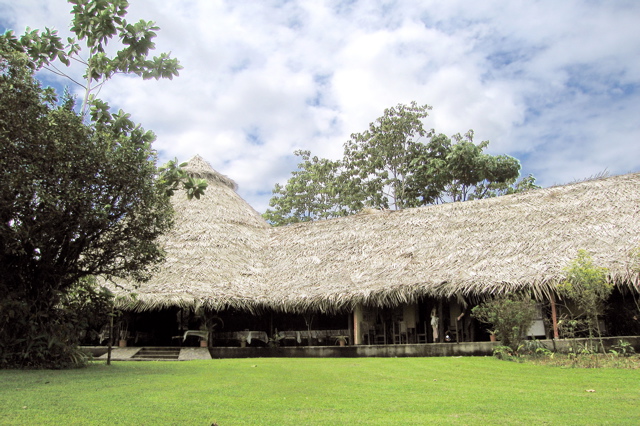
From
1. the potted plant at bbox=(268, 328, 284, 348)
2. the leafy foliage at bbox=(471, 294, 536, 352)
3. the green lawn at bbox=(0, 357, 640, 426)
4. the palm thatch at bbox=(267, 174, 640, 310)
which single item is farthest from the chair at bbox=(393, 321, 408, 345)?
the green lawn at bbox=(0, 357, 640, 426)

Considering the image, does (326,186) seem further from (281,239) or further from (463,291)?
(463,291)

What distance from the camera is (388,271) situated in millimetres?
13406

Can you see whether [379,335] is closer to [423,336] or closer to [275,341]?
[423,336]

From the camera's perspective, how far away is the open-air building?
11797 millimetres

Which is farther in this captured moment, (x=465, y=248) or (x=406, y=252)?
(x=406, y=252)

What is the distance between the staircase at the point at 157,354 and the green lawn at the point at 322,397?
5930 mm

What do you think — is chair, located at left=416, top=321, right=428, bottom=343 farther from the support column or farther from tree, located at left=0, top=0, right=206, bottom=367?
tree, located at left=0, top=0, right=206, bottom=367

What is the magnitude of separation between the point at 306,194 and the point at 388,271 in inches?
645

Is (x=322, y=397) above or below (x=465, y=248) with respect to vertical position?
below

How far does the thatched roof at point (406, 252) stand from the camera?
1173 cm

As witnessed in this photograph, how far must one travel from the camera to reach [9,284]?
26.0ft

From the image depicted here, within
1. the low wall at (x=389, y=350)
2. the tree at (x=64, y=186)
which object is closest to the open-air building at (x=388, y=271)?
the low wall at (x=389, y=350)

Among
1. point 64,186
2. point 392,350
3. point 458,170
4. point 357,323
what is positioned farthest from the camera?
point 458,170

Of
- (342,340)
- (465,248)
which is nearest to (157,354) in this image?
(342,340)
